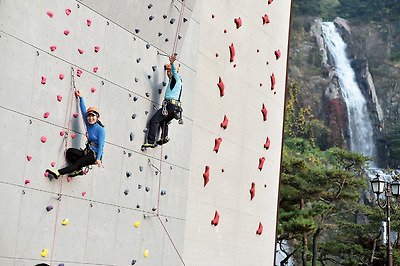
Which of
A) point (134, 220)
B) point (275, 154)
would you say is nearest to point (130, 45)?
point (134, 220)

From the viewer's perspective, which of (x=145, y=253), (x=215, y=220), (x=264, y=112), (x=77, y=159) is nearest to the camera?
(x=77, y=159)

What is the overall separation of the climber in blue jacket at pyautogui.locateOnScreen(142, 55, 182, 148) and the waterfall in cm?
4335

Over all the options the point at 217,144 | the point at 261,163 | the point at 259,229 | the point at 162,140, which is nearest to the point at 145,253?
the point at 162,140

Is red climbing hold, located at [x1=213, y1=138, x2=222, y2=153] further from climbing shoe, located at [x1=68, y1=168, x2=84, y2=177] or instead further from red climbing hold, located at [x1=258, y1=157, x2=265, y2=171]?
climbing shoe, located at [x1=68, y1=168, x2=84, y2=177]

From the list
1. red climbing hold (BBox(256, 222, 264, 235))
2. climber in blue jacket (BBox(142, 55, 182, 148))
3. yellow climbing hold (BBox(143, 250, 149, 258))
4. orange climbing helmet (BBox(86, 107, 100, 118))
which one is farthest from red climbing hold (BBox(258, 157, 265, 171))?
orange climbing helmet (BBox(86, 107, 100, 118))

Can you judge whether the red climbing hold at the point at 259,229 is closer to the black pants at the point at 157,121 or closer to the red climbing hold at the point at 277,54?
the red climbing hold at the point at 277,54

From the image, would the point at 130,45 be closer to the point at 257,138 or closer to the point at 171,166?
the point at 171,166

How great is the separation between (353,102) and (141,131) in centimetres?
4618

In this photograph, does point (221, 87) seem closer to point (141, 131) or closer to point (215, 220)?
point (215, 220)

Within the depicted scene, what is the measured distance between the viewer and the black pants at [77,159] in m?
8.35

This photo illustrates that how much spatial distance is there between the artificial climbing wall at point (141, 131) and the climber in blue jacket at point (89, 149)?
0.13 metres

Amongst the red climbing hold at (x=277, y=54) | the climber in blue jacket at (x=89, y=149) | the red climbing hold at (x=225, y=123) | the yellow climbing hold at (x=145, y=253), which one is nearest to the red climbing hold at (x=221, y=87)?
the red climbing hold at (x=225, y=123)

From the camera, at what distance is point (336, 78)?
55344 millimetres

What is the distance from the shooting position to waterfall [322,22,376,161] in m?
52.8
